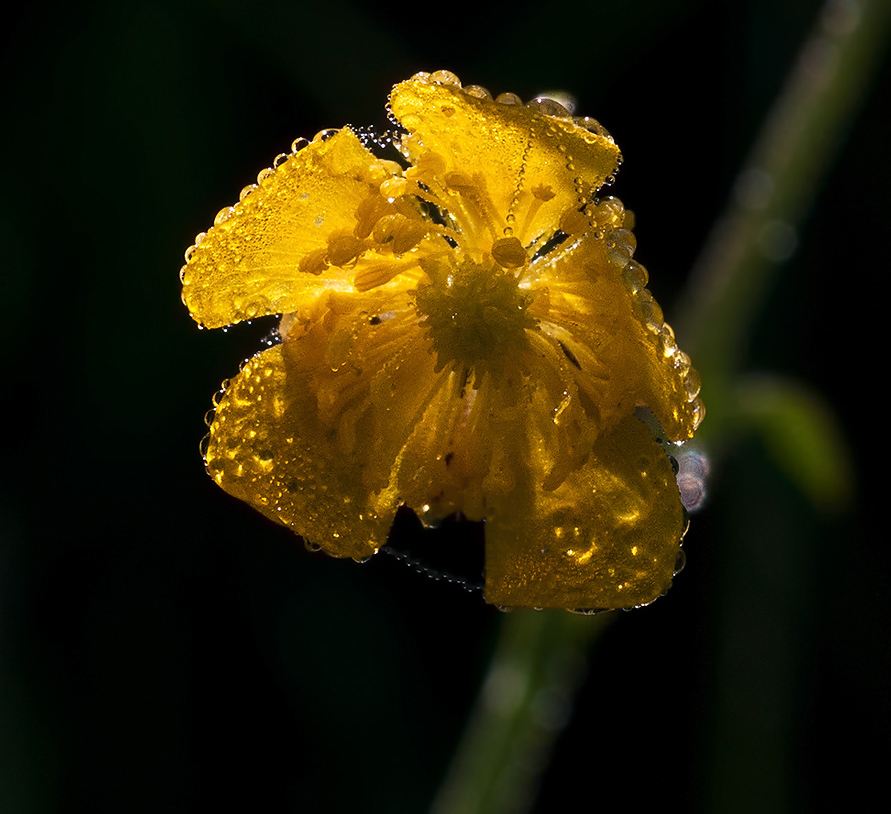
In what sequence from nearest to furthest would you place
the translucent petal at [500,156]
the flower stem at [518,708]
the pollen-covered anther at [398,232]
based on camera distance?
1. the translucent petal at [500,156]
2. the pollen-covered anther at [398,232]
3. the flower stem at [518,708]

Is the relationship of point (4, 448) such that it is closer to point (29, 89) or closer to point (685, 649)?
point (29, 89)

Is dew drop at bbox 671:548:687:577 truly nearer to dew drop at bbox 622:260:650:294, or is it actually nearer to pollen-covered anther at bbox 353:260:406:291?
dew drop at bbox 622:260:650:294

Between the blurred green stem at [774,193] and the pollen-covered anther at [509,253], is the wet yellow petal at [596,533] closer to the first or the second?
the pollen-covered anther at [509,253]

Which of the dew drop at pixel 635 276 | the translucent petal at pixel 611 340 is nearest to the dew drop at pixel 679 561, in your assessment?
the translucent petal at pixel 611 340

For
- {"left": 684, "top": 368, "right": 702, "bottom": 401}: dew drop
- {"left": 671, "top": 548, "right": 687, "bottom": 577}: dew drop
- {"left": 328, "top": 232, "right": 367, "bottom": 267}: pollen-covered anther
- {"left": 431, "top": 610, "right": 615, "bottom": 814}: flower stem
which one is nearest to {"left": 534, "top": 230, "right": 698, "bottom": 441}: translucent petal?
{"left": 684, "top": 368, "right": 702, "bottom": 401}: dew drop

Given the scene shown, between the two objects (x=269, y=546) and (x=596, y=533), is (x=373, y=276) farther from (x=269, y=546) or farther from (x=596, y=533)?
(x=269, y=546)

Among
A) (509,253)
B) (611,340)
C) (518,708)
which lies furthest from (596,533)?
(518,708)
